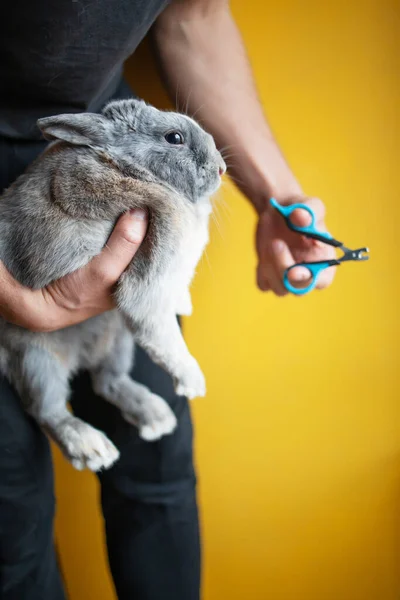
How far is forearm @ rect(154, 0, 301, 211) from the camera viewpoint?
2.79 feet

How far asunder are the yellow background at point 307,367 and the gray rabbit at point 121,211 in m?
0.32

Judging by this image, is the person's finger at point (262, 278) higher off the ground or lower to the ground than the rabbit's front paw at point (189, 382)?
higher

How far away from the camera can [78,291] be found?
0.69 meters

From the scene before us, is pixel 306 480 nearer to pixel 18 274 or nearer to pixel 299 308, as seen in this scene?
pixel 299 308

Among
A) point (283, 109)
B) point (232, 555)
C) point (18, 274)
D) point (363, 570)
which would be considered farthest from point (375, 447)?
point (18, 274)

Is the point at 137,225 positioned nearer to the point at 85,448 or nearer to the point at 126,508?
the point at 85,448

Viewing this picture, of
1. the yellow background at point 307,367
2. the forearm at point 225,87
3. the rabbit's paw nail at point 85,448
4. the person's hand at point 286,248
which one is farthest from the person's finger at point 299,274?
the rabbit's paw nail at point 85,448

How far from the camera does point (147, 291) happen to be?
663 mm

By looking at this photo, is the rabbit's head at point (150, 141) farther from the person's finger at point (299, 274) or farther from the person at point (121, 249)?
the person's finger at point (299, 274)

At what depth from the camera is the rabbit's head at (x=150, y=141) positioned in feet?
2.09

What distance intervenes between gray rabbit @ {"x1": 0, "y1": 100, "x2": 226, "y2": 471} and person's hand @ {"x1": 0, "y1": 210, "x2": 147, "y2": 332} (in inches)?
0.5

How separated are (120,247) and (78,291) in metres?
0.08

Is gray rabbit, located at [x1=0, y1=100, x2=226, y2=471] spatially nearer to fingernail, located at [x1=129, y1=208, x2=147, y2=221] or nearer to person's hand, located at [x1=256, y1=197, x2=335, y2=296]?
fingernail, located at [x1=129, y1=208, x2=147, y2=221]

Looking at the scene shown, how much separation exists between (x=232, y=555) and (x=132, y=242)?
84 cm
